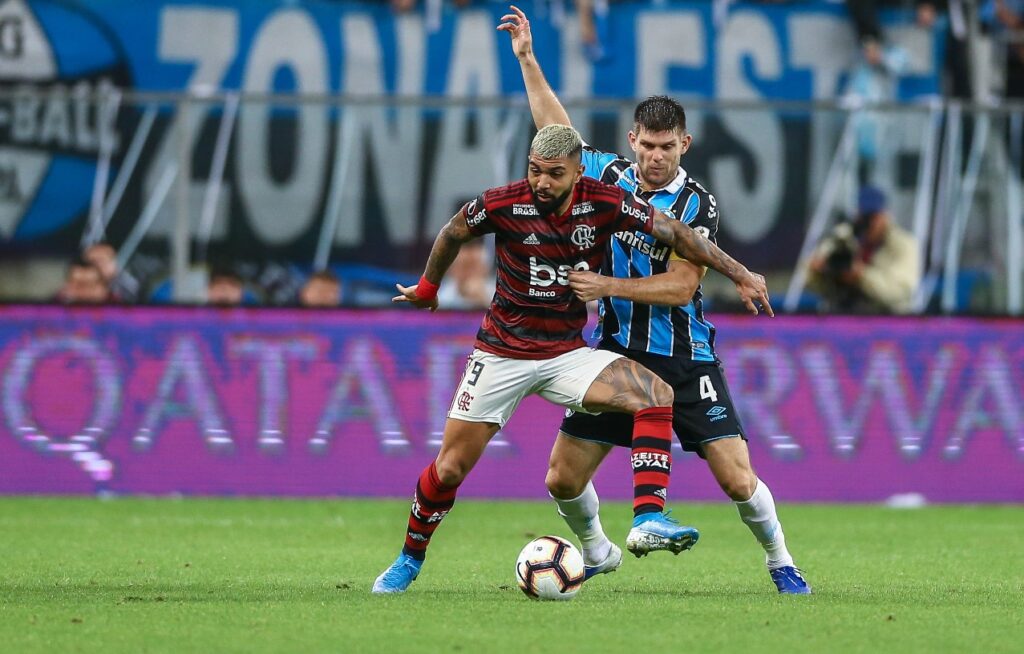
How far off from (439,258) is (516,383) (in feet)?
2.09

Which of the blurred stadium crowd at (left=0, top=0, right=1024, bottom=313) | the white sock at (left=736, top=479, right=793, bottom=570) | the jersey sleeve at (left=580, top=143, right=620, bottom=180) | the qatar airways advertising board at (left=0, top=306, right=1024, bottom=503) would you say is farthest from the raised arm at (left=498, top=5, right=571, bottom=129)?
the qatar airways advertising board at (left=0, top=306, right=1024, bottom=503)

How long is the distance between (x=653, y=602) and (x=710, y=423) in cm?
88

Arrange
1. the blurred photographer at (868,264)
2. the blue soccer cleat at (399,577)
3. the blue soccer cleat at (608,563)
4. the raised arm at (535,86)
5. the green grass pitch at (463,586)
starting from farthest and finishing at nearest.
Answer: the blurred photographer at (868,264) < the raised arm at (535,86) < the blue soccer cleat at (608,563) < the blue soccer cleat at (399,577) < the green grass pitch at (463,586)

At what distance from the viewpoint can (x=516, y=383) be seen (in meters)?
7.58

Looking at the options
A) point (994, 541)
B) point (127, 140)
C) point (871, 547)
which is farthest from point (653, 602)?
point (127, 140)

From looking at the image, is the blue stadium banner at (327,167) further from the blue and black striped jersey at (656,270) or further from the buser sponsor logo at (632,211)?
the buser sponsor logo at (632,211)

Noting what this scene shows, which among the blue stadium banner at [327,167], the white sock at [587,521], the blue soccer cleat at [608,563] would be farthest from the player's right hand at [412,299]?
the blue stadium banner at [327,167]

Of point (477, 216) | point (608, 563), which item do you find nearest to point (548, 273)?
point (477, 216)

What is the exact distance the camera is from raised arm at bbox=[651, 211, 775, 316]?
749cm

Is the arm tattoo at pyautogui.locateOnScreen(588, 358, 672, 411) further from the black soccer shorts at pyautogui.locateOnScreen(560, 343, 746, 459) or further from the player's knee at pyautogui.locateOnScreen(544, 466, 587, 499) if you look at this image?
the player's knee at pyautogui.locateOnScreen(544, 466, 587, 499)

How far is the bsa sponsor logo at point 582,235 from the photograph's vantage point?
7484 millimetres

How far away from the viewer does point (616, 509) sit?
1290cm

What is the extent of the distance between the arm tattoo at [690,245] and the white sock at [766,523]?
1006mm

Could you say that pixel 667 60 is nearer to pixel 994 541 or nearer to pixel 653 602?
pixel 994 541
